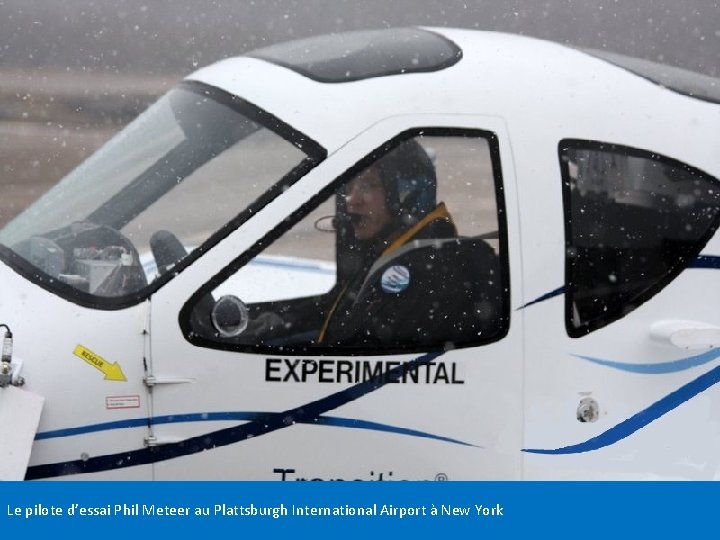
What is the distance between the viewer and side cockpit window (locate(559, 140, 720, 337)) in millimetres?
4172

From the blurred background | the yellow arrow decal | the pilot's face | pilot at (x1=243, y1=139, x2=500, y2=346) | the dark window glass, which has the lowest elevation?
the yellow arrow decal

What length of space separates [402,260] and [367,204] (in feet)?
0.64

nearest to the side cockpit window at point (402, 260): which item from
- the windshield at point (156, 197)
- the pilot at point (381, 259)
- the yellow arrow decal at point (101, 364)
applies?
the pilot at point (381, 259)

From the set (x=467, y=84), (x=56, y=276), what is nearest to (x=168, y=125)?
(x=56, y=276)

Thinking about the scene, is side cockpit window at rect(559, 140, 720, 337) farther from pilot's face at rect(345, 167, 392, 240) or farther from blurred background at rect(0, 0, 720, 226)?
blurred background at rect(0, 0, 720, 226)

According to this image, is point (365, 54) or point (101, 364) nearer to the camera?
point (101, 364)

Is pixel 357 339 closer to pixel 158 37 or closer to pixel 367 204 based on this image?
pixel 367 204

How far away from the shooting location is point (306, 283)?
4152 millimetres

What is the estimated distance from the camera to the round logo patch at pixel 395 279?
408cm

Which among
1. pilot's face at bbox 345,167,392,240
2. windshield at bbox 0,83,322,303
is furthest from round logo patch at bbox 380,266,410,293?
windshield at bbox 0,83,322,303

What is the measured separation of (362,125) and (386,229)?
12.4 inches

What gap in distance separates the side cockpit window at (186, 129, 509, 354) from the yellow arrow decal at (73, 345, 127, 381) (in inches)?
16.5

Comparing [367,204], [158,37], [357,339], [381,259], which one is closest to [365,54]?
[367,204]

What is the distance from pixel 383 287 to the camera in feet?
13.4
